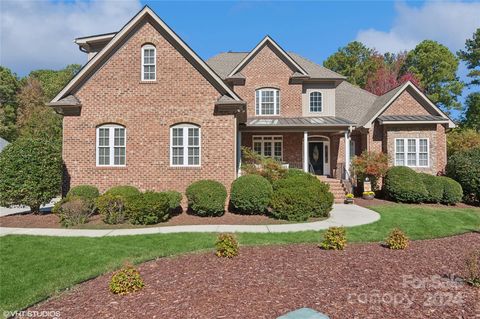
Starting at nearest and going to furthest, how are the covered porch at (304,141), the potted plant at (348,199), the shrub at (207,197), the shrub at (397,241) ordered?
1. the shrub at (397,241)
2. the shrub at (207,197)
3. the potted plant at (348,199)
4. the covered porch at (304,141)

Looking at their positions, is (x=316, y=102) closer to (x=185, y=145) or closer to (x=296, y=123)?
(x=296, y=123)

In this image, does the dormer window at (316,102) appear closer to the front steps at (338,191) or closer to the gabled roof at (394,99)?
the gabled roof at (394,99)

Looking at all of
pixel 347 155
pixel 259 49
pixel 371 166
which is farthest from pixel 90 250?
Answer: pixel 259 49

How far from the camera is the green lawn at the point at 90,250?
6.02 meters

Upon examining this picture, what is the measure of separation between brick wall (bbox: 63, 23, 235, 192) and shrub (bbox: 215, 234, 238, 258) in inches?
285

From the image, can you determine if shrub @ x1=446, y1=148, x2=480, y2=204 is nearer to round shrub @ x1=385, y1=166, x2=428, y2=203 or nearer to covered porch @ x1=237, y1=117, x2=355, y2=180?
round shrub @ x1=385, y1=166, x2=428, y2=203

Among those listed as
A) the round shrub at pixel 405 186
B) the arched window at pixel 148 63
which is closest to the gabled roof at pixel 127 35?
the arched window at pixel 148 63

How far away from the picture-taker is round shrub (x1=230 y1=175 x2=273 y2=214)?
1291cm

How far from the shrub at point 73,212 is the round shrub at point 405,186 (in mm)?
14615

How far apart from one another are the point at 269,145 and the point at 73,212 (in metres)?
13.3

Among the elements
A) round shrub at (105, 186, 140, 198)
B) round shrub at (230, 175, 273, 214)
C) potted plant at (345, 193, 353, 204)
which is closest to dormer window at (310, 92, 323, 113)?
potted plant at (345, 193, 353, 204)

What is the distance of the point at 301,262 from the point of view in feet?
22.9

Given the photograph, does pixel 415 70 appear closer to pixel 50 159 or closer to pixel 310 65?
pixel 310 65

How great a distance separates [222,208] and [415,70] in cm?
3867
